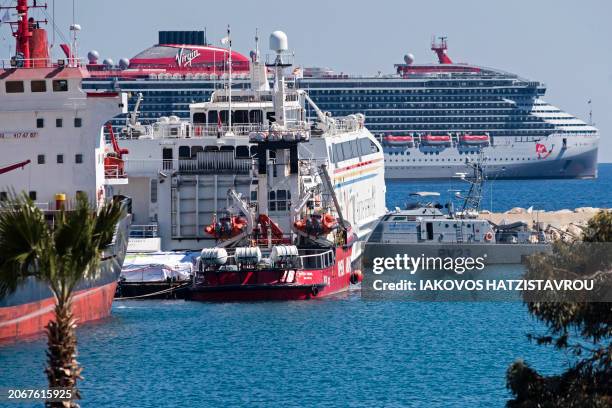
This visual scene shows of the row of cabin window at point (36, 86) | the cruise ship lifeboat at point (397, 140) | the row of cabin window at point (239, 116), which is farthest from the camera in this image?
the cruise ship lifeboat at point (397, 140)

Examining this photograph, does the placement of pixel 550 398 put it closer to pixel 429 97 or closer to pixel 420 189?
pixel 420 189

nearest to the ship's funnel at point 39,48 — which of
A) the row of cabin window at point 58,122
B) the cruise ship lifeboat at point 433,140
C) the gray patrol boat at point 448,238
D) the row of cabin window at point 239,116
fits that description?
the row of cabin window at point 58,122

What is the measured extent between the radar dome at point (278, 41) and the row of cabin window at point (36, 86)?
16.7m

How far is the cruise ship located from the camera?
140 metres

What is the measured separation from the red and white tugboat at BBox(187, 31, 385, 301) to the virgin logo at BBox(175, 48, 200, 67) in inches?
3096

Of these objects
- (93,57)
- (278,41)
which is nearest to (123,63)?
(93,57)

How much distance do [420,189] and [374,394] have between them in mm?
108619

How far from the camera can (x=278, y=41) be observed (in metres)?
60.4

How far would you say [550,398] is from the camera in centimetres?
2139

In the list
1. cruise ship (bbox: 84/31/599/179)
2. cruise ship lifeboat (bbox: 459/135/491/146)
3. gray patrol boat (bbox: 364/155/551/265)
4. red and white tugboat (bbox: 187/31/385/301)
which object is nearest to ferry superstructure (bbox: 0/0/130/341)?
red and white tugboat (bbox: 187/31/385/301)

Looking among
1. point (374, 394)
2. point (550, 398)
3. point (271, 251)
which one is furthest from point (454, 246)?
point (550, 398)

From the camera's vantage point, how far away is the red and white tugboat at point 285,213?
4541cm

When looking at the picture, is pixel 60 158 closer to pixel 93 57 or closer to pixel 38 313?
pixel 38 313

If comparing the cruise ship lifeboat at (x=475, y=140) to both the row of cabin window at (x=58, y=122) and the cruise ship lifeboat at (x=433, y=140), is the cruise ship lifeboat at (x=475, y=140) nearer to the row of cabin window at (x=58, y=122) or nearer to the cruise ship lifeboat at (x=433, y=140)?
the cruise ship lifeboat at (x=433, y=140)
